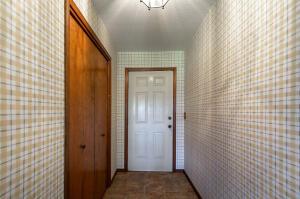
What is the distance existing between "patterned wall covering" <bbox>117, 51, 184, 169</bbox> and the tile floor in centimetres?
38

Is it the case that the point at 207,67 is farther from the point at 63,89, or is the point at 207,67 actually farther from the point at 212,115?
the point at 63,89

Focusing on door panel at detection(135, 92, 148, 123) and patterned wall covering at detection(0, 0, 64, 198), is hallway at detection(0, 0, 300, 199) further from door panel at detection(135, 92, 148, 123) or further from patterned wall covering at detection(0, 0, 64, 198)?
door panel at detection(135, 92, 148, 123)

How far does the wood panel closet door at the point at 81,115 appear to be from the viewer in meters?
1.54

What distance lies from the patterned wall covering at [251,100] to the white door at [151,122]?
4.36ft

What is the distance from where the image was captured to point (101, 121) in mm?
2547

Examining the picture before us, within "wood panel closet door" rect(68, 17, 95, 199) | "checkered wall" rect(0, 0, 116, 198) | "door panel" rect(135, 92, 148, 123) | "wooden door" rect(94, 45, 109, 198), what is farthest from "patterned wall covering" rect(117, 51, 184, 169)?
"checkered wall" rect(0, 0, 116, 198)

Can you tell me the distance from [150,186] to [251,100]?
7.25 ft

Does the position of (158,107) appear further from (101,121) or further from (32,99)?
(32,99)

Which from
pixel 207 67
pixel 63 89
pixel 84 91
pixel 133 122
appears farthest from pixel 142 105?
Answer: pixel 63 89

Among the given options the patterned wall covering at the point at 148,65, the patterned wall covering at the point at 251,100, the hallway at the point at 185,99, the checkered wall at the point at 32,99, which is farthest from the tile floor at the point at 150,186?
the checkered wall at the point at 32,99

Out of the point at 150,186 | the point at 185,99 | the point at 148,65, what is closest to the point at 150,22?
the point at 148,65

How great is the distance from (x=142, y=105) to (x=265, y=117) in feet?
8.86

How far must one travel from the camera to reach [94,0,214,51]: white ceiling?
2113 millimetres

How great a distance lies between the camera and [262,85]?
1189mm
